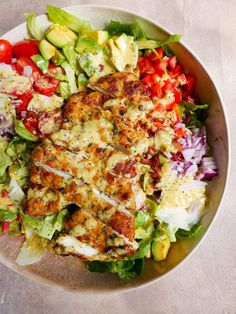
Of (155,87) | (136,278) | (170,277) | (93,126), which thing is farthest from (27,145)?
(170,277)

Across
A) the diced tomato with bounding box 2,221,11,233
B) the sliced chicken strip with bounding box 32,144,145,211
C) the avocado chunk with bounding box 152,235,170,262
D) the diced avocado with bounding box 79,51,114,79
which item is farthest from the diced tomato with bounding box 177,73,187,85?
the diced tomato with bounding box 2,221,11,233

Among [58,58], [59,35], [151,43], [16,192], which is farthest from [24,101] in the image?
[151,43]

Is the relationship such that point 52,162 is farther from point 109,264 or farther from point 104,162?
point 109,264

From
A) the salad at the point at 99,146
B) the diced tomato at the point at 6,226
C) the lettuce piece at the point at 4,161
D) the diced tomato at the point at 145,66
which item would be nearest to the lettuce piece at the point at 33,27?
the salad at the point at 99,146

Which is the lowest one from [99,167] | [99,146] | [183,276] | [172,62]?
[183,276]

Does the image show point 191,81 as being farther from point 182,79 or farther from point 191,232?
point 191,232

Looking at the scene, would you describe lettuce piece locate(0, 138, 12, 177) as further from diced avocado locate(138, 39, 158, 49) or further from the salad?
diced avocado locate(138, 39, 158, 49)

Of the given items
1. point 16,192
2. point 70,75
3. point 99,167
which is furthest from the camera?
point 70,75
